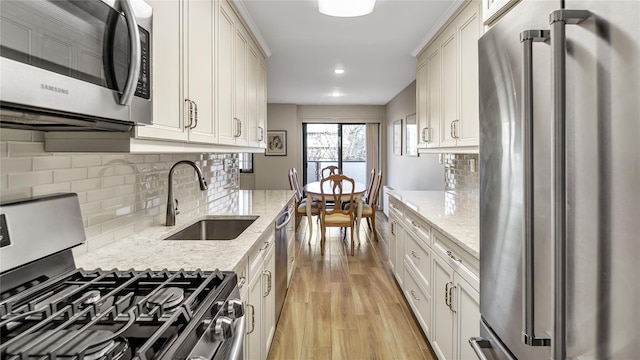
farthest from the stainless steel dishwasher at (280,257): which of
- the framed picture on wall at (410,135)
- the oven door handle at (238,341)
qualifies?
the framed picture on wall at (410,135)

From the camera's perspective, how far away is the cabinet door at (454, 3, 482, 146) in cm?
219

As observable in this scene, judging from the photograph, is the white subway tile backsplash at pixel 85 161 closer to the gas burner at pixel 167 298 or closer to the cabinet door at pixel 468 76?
the gas burner at pixel 167 298

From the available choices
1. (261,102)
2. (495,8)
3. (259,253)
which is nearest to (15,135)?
(259,253)

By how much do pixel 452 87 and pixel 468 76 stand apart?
27cm

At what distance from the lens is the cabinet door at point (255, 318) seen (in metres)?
1.62

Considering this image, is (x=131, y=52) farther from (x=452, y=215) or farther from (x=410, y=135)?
(x=410, y=135)

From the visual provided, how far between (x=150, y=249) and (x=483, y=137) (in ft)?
4.41

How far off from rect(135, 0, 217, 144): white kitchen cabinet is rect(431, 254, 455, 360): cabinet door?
149 centimetres

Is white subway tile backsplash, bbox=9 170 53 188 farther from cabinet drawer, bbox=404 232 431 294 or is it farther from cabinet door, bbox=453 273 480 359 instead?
cabinet drawer, bbox=404 232 431 294

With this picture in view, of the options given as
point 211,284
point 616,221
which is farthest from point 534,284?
point 211,284

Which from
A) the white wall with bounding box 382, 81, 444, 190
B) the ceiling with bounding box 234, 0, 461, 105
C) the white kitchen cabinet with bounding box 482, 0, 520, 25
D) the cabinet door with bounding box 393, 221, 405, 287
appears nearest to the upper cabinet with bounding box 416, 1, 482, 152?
the ceiling with bounding box 234, 0, 461, 105

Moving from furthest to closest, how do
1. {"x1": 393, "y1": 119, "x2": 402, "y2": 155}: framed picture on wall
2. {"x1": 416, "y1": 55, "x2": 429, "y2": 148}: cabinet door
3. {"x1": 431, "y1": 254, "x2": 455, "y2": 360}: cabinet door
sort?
{"x1": 393, "y1": 119, "x2": 402, "y2": 155}: framed picture on wall
{"x1": 416, "y1": 55, "x2": 429, "y2": 148}: cabinet door
{"x1": 431, "y1": 254, "x2": 455, "y2": 360}: cabinet door

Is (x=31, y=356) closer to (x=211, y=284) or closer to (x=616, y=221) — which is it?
(x=211, y=284)

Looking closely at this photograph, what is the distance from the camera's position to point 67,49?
Result: 79 centimetres
